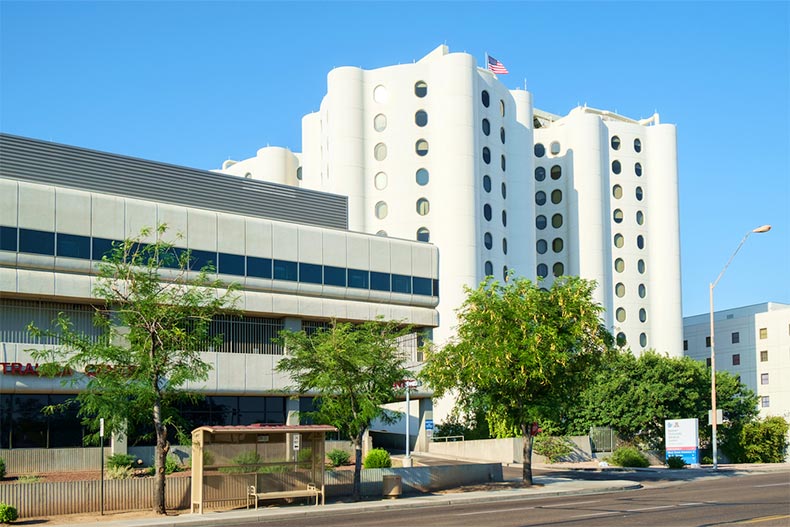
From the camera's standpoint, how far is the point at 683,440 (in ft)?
160

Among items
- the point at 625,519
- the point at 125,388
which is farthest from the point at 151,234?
the point at 625,519

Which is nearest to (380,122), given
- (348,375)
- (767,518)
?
(348,375)

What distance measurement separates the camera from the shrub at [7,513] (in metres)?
26.1

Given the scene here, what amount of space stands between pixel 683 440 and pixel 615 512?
2577cm

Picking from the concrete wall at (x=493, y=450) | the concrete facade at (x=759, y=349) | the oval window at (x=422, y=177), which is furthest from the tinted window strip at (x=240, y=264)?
the concrete facade at (x=759, y=349)

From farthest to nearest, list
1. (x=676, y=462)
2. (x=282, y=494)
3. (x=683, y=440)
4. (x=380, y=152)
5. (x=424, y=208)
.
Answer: (x=380, y=152) < (x=424, y=208) < (x=676, y=462) < (x=683, y=440) < (x=282, y=494)

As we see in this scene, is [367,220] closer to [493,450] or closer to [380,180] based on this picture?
[380,180]

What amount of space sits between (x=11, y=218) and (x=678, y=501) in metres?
29.8

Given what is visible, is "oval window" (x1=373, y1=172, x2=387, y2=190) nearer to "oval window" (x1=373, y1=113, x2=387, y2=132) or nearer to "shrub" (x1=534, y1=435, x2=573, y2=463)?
"oval window" (x1=373, y1=113, x2=387, y2=132)

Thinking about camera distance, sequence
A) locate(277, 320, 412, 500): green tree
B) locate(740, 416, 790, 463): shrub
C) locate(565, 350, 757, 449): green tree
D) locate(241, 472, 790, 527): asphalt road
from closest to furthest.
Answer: locate(241, 472, 790, 527): asphalt road → locate(277, 320, 412, 500): green tree → locate(565, 350, 757, 449): green tree → locate(740, 416, 790, 463): shrub

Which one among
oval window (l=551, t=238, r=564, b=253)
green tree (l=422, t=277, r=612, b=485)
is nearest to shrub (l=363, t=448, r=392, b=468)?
green tree (l=422, t=277, r=612, b=485)

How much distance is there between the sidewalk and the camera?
86.5ft

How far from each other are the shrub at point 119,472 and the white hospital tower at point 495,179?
3764cm

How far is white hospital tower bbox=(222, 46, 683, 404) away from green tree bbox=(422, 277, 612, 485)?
35.2m
